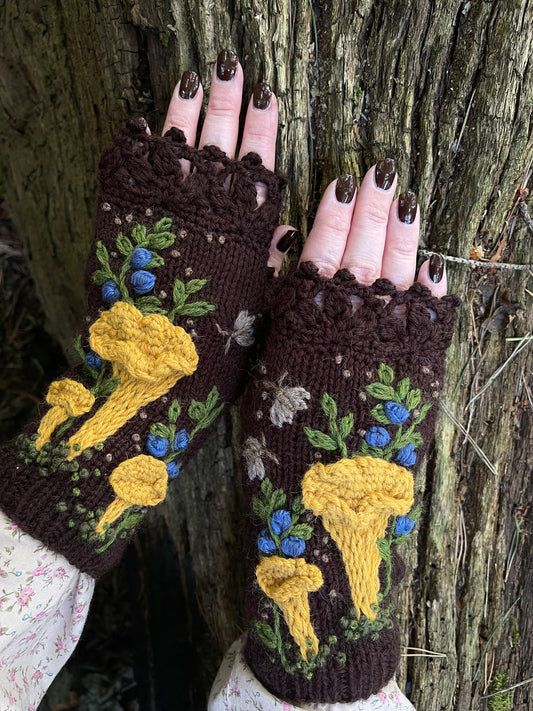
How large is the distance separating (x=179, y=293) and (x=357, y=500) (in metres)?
0.51

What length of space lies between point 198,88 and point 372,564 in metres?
0.99

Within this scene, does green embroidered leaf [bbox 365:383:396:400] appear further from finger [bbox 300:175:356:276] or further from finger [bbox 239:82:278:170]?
finger [bbox 239:82:278:170]

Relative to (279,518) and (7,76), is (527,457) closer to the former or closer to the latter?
(279,518)

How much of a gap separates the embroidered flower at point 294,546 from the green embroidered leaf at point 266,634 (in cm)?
18

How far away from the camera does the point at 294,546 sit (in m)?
1.11

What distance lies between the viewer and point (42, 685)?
1.28 m

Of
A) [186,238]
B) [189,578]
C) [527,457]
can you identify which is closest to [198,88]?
[186,238]

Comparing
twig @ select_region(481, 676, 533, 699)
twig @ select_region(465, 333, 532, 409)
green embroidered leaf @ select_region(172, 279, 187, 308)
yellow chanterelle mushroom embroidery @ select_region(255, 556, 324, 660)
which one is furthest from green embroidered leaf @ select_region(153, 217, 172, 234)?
twig @ select_region(481, 676, 533, 699)

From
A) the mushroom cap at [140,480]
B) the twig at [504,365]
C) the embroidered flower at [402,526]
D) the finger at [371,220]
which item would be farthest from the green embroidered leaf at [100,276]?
the twig at [504,365]

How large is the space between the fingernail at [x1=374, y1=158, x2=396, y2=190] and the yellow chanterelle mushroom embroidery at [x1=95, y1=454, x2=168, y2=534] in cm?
70

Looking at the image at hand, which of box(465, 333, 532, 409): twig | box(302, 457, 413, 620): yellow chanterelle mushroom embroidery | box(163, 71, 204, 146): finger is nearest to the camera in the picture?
box(302, 457, 413, 620): yellow chanterelle mushroom embroidery

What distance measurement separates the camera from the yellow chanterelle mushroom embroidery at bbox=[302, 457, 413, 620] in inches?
42.1

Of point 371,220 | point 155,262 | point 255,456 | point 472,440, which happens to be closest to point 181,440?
point 255,456

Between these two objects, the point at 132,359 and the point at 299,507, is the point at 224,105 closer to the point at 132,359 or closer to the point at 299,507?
the point at 132,359
